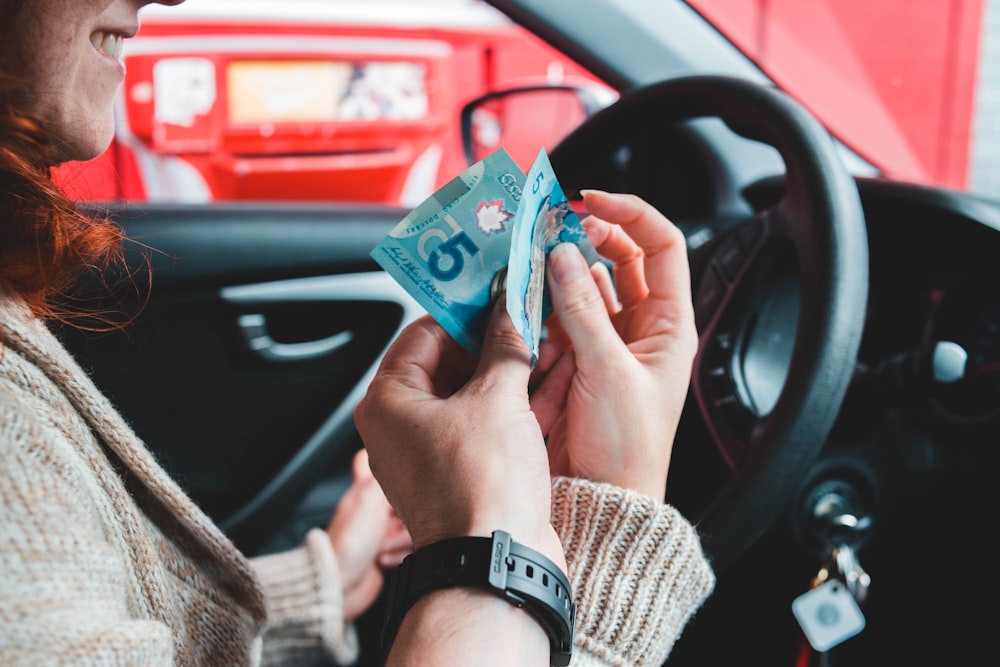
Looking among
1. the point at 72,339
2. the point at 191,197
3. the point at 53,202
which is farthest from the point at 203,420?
the point at 191,197

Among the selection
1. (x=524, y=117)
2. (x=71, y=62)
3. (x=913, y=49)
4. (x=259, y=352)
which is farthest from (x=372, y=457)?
(x=913, y=49)

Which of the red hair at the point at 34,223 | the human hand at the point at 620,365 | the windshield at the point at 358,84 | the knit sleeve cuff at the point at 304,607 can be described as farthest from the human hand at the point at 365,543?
the windshield at the point at 358,84

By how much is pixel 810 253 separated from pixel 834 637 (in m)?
0.42

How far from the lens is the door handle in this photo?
1574 mm

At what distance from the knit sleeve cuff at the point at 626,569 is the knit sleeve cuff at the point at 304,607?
48cm

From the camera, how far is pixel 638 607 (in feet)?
2.47

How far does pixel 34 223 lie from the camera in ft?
2.12

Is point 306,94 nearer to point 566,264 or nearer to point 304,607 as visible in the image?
point 304,607

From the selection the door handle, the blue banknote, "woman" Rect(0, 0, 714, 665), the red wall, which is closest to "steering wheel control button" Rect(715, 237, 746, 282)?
"woman" Rect(0, 0, 714, 665)

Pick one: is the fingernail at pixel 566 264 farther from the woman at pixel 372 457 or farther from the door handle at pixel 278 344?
the door handle at pixel 278 344

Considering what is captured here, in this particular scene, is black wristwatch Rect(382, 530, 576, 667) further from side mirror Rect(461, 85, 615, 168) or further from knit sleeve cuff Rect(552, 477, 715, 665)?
side mirror Rect(461, 85, 615, 168)

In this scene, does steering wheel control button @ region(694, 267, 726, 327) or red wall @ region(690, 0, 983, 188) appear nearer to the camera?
steering wheel control button @ region(694, 267, 726, 327)

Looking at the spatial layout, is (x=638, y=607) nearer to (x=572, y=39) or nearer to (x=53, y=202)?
(x=53, y=202)

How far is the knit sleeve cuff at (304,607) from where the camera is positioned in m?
1.12
